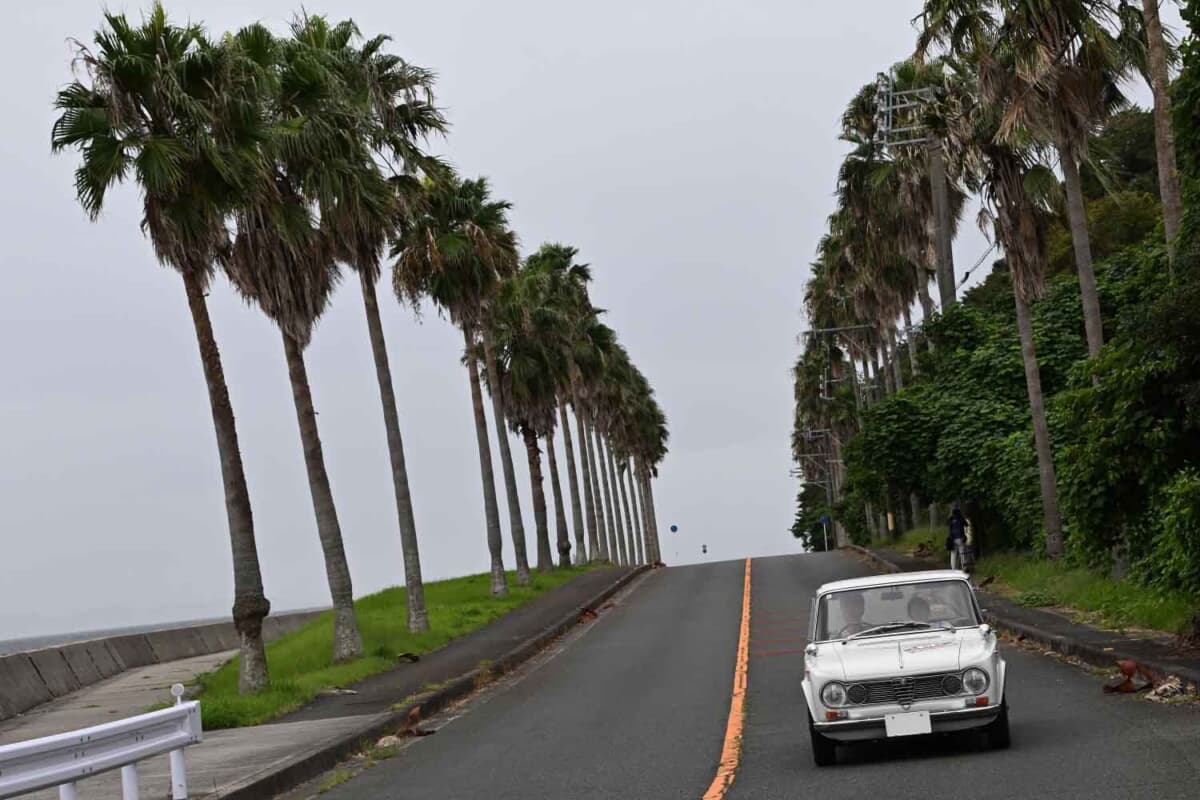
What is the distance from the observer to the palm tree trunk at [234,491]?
23.9 metres

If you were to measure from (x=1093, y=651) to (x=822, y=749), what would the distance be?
773 cm

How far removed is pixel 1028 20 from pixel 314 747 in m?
17.3

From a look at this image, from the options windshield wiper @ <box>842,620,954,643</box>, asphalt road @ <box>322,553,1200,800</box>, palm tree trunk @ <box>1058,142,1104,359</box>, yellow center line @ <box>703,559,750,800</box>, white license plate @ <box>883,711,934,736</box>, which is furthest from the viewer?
palm tree trunk @ <box>1058,142,1104,359</box>

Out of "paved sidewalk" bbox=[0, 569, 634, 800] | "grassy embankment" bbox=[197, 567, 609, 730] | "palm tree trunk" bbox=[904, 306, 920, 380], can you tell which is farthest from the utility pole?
"grassy embankment" bbox=[197, 567, 609, 730]

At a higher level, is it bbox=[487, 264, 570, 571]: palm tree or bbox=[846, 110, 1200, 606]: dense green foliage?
bbox=[487, 264, 570, 571]: palm tree

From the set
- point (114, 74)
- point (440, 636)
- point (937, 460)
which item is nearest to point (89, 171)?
point (114, 74)

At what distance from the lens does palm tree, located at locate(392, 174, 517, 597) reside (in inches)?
1575

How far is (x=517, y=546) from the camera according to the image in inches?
1953

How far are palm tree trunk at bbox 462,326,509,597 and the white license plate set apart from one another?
32.8 meters

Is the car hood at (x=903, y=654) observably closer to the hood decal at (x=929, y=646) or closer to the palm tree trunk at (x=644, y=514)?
the hood decal at (x=929, y=646)

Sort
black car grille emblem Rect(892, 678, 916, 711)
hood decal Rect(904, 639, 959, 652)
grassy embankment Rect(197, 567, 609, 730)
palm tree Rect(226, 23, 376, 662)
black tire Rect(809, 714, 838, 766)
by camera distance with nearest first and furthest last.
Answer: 1. black car grille emblem Rect(892, 678, 916, 711)
2. black tire Rect(809, 714, 838, 766)
3. hood decal Rect(904, 639, 959, 652)
4. grassy embankment Rect(197, 567, 609, 730)
5. palm tree Rect(226, 23, 376, 662)

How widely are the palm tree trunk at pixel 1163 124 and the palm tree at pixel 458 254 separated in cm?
2027

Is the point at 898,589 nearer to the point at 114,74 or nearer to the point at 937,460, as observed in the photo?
the point at 114,74

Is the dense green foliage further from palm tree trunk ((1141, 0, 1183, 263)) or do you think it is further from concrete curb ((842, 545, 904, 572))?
concrete curb ((842, 545, 904, 572))
